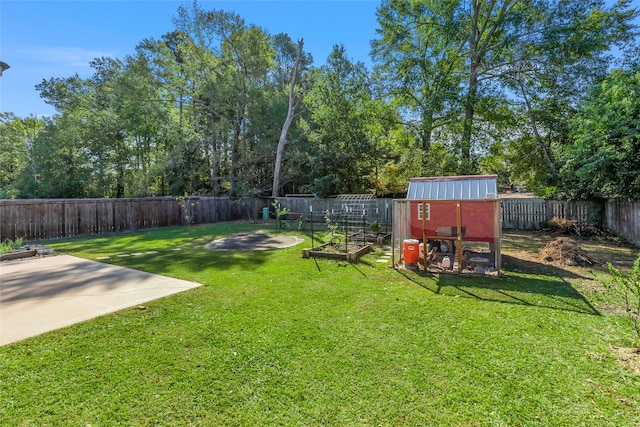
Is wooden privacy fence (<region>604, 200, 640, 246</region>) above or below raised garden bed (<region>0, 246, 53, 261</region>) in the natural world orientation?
above

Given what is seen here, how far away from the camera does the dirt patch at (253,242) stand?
8.80m

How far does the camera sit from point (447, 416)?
2061 mm

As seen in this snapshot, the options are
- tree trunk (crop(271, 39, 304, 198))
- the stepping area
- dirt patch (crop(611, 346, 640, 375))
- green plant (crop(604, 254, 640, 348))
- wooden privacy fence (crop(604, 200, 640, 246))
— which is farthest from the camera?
tree trunk (crop(271, 39, 304, 198))

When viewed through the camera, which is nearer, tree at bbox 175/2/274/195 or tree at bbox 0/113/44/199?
tree at bbox 175/2/274/195

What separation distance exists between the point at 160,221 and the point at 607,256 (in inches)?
665

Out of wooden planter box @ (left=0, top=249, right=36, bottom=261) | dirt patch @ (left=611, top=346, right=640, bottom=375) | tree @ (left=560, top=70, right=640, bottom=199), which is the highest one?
tree @ (left=560, top=70, right=640, bottom=199)

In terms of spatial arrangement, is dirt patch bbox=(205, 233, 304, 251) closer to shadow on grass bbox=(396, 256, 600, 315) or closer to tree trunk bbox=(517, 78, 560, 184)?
shadow on grass bbox=(396, 256, 600, 315)

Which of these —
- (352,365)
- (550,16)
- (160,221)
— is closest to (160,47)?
(160,221)

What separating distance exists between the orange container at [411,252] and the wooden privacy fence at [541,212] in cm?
812

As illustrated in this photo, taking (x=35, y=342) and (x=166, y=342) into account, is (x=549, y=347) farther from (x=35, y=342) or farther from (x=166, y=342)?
(x=35, y=342)

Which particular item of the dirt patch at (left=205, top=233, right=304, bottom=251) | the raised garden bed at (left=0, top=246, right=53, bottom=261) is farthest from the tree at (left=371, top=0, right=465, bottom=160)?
the raised garden bed at (left=0, top=246, right=53, bottom=261)

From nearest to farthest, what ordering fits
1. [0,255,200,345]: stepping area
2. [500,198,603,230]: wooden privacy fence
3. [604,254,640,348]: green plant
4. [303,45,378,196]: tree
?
1. [604,254,640,348]: green plant
2. [0,255,200,345]: stepping area
3. [500,198,603,230]: wooden privacy fence
4. [303,45,378,196]: tree

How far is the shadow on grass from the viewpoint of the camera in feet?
13.8

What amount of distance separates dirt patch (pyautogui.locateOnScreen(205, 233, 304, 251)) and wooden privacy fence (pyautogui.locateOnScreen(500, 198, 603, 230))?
887cm
